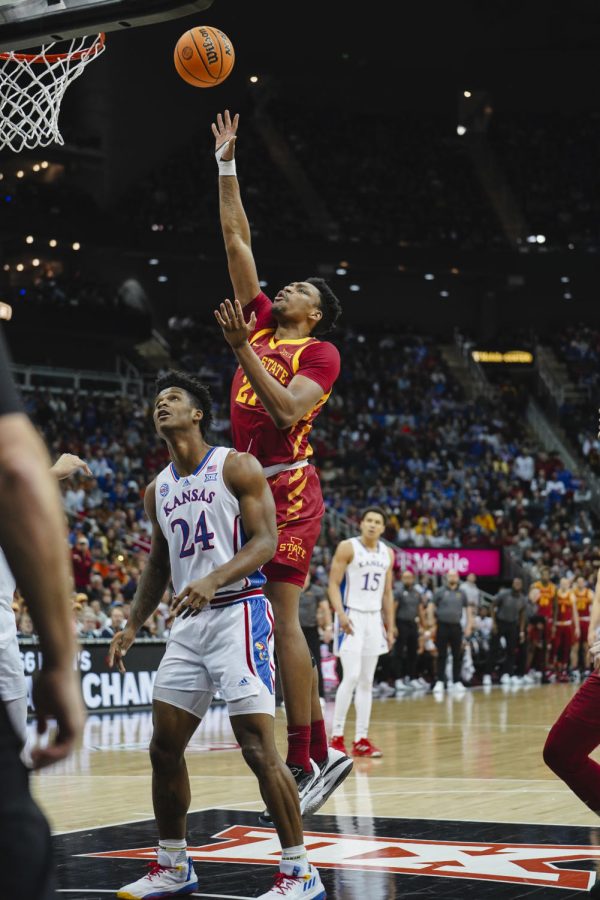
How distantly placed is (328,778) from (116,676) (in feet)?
32.4

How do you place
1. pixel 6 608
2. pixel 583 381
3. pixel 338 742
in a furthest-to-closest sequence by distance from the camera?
pixel 583 381, pixel 338 742, pixel 6 608

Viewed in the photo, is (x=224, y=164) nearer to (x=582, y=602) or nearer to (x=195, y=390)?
(x=195, y=390)

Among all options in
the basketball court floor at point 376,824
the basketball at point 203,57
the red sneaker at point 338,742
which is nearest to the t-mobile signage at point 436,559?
the basketball court floor at point 376,824

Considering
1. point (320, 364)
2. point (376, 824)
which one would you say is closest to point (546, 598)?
point (376, 824)

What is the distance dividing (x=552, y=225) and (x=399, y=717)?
23832 mm

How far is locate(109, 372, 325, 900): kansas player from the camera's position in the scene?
16.8 ft

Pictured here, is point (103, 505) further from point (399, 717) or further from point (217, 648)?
point (217, 648)

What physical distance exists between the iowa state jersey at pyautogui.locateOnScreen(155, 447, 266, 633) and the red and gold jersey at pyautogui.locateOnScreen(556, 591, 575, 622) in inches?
687

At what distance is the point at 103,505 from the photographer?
22.2 m

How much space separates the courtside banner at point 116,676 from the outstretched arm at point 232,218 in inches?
352

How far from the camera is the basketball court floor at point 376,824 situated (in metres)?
5.52

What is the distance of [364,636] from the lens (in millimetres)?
12070

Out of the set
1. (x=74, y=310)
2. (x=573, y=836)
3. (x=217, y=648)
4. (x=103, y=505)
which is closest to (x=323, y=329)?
(x=217, y=648)

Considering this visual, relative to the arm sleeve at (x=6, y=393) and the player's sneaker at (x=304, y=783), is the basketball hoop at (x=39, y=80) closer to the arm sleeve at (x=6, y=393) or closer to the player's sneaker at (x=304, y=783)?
the player's sneaker at (x=304, y=783)
